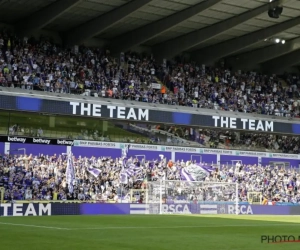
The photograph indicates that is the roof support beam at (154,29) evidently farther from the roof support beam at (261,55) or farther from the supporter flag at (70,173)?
the supporter flag at (70,173)

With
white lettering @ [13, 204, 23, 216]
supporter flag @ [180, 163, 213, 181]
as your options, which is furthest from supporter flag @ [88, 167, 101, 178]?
white lettering @ [13, 204, 23, 216]

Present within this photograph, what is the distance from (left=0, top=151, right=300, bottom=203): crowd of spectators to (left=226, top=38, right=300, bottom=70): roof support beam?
1027 centimetres

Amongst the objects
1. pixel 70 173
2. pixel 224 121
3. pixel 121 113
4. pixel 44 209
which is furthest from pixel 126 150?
pixel 44 209

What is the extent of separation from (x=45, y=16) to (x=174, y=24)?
8548 millimetres

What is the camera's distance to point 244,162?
47719 mm

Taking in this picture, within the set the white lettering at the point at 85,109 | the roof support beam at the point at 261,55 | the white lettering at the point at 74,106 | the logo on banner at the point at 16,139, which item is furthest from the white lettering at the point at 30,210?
the roof support beam at the point at 261,55

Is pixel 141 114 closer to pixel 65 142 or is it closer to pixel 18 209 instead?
pixel 65 142

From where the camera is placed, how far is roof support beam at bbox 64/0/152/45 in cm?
3956

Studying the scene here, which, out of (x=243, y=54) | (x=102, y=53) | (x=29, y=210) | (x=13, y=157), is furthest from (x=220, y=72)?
(x=29, y=210)

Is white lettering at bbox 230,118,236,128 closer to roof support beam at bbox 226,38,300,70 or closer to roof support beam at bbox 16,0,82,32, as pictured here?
roof support beam at bbox 226,38,300,70

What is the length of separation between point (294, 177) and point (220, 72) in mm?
11008

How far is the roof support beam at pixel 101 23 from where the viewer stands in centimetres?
3956

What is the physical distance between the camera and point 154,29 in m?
44.6

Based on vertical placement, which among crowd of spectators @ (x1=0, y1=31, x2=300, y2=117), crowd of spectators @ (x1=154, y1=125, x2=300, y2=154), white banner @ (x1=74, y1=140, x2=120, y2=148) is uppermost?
crowd of spectators @ (x1=0, y1=31, x2=300, y2=117)
